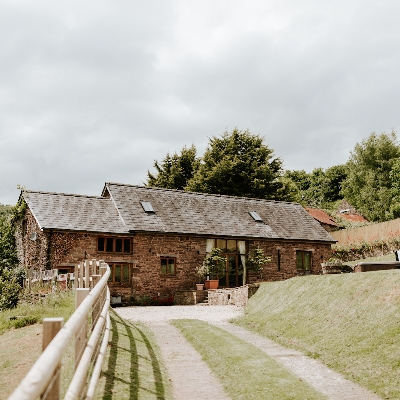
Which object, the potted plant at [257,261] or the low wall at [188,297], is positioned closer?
the low wall at [188,297]

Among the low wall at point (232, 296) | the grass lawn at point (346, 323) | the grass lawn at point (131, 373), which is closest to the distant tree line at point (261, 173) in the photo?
the low wall at point (232, 296)

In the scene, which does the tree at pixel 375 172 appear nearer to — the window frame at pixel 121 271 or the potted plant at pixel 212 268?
the potted plant at pixel 212 268

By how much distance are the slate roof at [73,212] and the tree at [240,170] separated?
1821 centimetres

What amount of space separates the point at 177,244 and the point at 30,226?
29.4 feet

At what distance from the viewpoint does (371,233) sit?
108 feet

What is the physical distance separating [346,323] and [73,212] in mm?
18793

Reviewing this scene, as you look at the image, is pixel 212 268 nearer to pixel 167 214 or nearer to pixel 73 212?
pixel 167 214

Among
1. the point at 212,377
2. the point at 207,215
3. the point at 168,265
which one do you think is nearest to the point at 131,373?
the point at 212,377

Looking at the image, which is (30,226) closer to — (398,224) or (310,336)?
(310,336)

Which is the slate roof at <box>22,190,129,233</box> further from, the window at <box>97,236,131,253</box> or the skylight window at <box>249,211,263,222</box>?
the skylight window at <box>249,211,263,222</box>

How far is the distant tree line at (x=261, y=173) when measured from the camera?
45281 millimetres

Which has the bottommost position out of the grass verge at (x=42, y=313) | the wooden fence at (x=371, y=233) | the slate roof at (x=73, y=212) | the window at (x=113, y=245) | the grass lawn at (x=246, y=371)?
the grass lawn at (x=246, y=371)

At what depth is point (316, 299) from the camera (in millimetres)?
13883

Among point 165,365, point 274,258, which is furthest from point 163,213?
point 165,365
